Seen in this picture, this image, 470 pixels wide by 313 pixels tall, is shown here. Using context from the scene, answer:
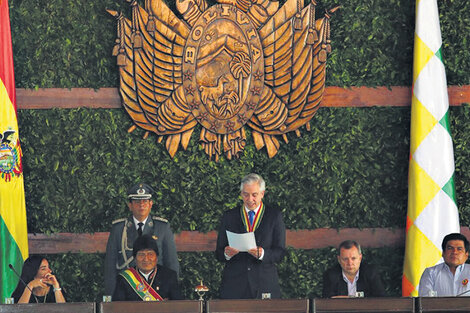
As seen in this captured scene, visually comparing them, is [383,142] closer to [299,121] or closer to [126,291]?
[299,121]

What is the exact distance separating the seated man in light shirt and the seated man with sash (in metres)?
1.40

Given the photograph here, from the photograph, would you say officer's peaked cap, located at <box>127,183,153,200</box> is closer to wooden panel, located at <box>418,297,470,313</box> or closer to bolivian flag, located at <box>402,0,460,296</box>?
bolivian flag, located at <box>402,0,460,296</box>

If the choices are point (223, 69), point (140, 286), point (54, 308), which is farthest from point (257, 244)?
point (54, 308)

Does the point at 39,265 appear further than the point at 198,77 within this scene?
No

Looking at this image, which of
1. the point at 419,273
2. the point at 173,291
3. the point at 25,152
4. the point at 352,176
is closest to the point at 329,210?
the point at 352,176

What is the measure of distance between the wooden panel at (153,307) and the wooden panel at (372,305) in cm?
60

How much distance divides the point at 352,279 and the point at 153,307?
1.48 m

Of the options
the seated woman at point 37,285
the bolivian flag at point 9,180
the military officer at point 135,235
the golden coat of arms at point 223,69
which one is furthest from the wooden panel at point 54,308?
the golden coat of arms at point 223,69

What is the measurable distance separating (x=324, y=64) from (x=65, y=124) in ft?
5.98

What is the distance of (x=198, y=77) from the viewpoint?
6582mm

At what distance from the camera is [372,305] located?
13.8 ft

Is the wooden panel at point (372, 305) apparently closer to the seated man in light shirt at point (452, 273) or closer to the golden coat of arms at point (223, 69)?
the seated man in light shirt at point (452, 273)

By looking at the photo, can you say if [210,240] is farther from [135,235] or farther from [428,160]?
[428,160]

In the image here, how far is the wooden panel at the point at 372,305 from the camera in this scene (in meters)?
4.21
